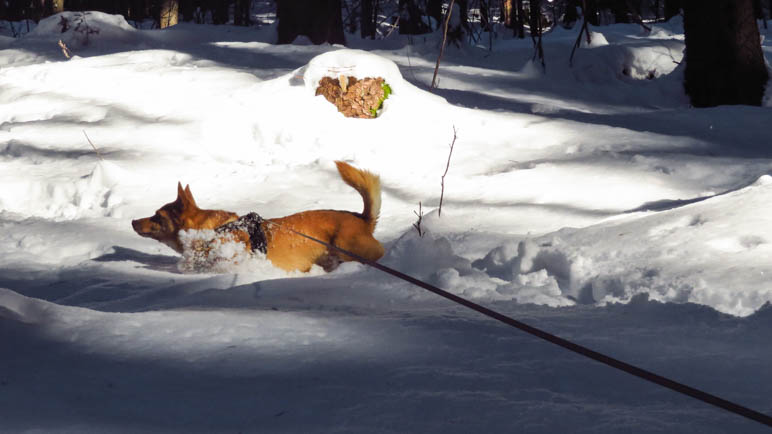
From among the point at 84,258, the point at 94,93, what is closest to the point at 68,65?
the point at 94,93

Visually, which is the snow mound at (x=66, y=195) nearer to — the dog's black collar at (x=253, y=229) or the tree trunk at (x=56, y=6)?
the dog's black collar at (x=253, y=229)

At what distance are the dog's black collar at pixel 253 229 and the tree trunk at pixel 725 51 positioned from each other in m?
5.54

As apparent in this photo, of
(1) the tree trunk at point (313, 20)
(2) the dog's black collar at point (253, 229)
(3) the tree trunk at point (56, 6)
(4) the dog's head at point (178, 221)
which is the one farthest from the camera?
(3) the tree trunk at point (56, 6)

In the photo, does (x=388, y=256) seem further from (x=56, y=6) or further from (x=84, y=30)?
(x=56, y=6)

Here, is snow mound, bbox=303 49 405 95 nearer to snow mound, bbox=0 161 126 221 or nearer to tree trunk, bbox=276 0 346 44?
snow mound, bbox=0 161 126 221

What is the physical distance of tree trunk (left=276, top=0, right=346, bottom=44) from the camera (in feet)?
30.8

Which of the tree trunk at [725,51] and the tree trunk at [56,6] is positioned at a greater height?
the tree trunk at [56,6]

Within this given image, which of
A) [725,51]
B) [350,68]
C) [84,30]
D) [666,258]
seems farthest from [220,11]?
[666,258]

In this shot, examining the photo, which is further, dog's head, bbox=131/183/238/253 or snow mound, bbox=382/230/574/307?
dog's head, bbox=131/183/238/253

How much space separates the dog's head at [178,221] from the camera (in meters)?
3.33

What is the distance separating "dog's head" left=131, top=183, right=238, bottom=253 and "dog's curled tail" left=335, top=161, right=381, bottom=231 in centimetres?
68

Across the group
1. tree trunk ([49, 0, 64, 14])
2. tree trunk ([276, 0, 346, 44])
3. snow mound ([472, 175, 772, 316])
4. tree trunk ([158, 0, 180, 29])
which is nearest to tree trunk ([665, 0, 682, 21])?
tree trunk ([276, 0, 346, 44])

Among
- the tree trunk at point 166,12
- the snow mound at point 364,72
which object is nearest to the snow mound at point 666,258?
the snow mound at point 364,72

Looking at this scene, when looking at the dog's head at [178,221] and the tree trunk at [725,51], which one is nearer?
the dog's head at [178,221]
